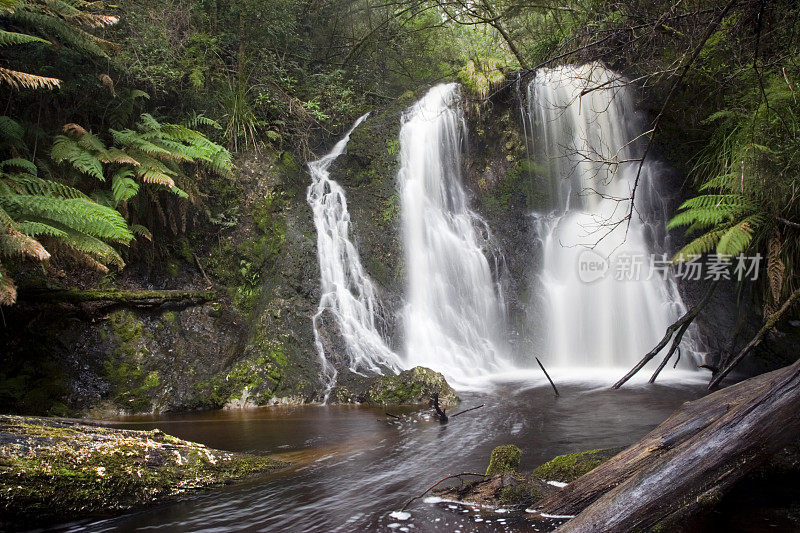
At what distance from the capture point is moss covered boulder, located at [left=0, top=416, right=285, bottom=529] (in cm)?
265

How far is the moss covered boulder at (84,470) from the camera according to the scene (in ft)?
8.70

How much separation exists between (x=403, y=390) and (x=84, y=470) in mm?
3877

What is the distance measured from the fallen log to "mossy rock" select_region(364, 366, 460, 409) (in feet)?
11.4

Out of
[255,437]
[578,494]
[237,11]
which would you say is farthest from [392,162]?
[578,494]

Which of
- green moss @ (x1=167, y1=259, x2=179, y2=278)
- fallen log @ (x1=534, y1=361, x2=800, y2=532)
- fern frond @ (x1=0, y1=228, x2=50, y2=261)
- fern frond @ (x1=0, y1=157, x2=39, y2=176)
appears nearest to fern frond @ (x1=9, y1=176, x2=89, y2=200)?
fern frond @ (x1=0, y1=157, x2=39, y2=176)

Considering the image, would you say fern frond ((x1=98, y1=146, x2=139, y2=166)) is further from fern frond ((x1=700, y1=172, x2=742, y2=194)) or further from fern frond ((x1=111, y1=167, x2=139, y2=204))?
fern frond ((x1=700, y1=172, x2=742, y2=194))

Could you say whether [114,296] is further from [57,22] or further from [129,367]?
[57,22]

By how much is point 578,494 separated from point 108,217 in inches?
197

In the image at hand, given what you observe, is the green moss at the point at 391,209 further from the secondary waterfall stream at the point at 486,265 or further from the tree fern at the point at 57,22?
the tree fern at the point at 57,22

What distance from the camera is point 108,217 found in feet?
17.0

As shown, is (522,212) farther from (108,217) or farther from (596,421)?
(108,217)

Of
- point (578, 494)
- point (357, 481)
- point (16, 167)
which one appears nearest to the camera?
point (578, 494)

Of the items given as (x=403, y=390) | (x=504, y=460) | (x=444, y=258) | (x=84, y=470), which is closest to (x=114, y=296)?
(x=403, y=390)

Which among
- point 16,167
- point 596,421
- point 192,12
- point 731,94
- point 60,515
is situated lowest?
point 596,421
